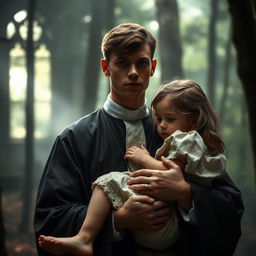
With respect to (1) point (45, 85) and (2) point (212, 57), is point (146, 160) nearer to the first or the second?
(1) point (45, 85)

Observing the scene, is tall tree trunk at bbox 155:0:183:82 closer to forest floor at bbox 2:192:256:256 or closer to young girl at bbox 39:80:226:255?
forest floor at bbox 2:192:256:256

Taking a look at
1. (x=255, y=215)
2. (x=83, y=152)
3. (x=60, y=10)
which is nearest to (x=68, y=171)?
(x=83, y=152)

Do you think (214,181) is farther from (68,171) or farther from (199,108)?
(68,171)

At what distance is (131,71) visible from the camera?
7.94 feet

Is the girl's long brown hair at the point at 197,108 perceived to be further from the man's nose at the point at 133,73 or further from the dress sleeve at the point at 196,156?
the man's nose at the point at 133,73

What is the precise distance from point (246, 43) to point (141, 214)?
1.18 m

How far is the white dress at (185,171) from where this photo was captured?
2.29 metres

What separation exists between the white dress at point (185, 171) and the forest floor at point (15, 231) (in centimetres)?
560

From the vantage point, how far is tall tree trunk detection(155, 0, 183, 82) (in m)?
6.44

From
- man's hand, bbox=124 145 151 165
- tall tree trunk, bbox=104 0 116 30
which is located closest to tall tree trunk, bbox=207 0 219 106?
tall tree trunk, bbox=104 0 116 30

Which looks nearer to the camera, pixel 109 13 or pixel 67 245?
pixel 67 245

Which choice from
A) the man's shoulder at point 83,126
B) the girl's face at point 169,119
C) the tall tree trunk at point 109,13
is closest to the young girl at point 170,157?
the girl's face at point 169,119

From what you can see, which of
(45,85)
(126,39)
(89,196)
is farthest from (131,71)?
(45,85)

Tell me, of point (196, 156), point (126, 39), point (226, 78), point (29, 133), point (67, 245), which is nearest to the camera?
point (67, 245)
